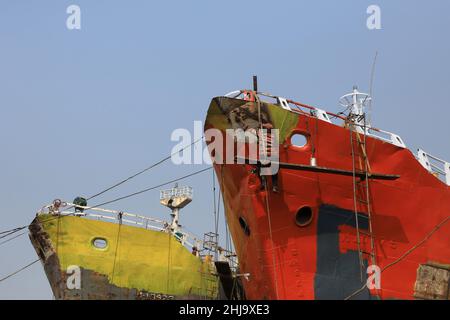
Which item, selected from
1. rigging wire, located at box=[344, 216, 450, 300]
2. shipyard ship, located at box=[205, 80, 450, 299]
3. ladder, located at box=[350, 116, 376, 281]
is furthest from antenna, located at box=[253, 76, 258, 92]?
rigging wire, located at box=[344, 216, 450, 300]

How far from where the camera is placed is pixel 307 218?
17.9m

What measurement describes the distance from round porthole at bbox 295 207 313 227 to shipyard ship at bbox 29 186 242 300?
639 centimetres

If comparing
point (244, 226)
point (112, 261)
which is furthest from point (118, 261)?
point (244, 226)

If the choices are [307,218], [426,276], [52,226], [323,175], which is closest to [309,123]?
[323,175]

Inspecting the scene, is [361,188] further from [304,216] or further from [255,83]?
[255,83]

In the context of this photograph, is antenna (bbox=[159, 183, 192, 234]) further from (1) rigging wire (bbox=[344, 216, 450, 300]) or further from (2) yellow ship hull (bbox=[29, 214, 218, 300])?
(1) rigging wire (bbox=[344, 216, 450, 300])

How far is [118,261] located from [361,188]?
9915 millimetres

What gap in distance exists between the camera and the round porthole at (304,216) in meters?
17.8

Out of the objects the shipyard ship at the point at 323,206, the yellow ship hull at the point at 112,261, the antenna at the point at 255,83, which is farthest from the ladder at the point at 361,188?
the yellow ship hull at the point at 112,261

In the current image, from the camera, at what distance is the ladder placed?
17936 millimetres

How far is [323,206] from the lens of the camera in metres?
17.9
